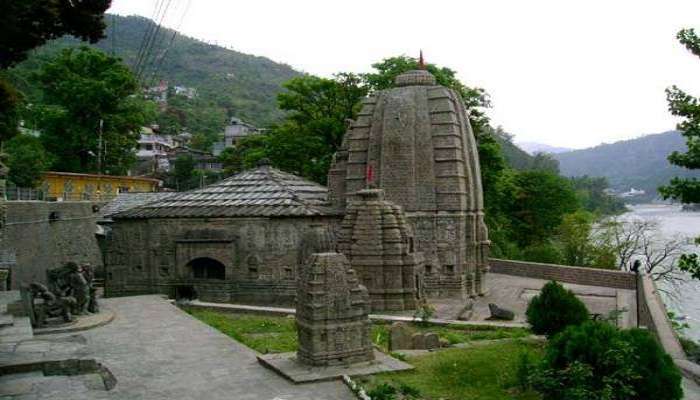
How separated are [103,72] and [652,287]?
31.9 metres

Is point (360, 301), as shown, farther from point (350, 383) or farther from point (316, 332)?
point (350, 383)

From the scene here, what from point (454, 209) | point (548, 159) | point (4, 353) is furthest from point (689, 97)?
point (548, 159)

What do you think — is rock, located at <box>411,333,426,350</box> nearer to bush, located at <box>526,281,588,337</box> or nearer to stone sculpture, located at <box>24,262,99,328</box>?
bush, located at <box>526,281,588,337</box>

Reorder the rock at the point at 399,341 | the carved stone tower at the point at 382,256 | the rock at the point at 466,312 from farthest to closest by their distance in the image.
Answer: the carved stone tower at the point at 382,256
the rock at the point at 466,312
the rock at the point at 399,341

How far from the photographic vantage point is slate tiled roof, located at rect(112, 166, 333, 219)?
2316 cm

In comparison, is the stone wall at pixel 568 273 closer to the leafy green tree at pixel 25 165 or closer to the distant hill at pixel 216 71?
the leafy green tree at pixel 25 165

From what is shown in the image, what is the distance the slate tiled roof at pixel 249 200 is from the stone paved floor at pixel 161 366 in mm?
6153

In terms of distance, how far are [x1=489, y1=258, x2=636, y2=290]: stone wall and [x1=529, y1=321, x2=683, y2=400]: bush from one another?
58.3 ft

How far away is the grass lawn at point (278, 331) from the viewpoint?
1530 cm

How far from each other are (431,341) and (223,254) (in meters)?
10.8

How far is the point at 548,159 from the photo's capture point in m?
102

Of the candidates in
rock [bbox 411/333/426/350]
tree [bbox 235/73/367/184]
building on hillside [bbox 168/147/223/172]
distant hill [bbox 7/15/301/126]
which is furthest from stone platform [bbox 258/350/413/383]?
distant hill [bbox 7/15/301/126]

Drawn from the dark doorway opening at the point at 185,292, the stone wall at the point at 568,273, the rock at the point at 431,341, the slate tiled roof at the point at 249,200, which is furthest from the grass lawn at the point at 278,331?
the stone wall at the point at 568,273

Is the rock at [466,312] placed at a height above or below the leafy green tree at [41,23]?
below
